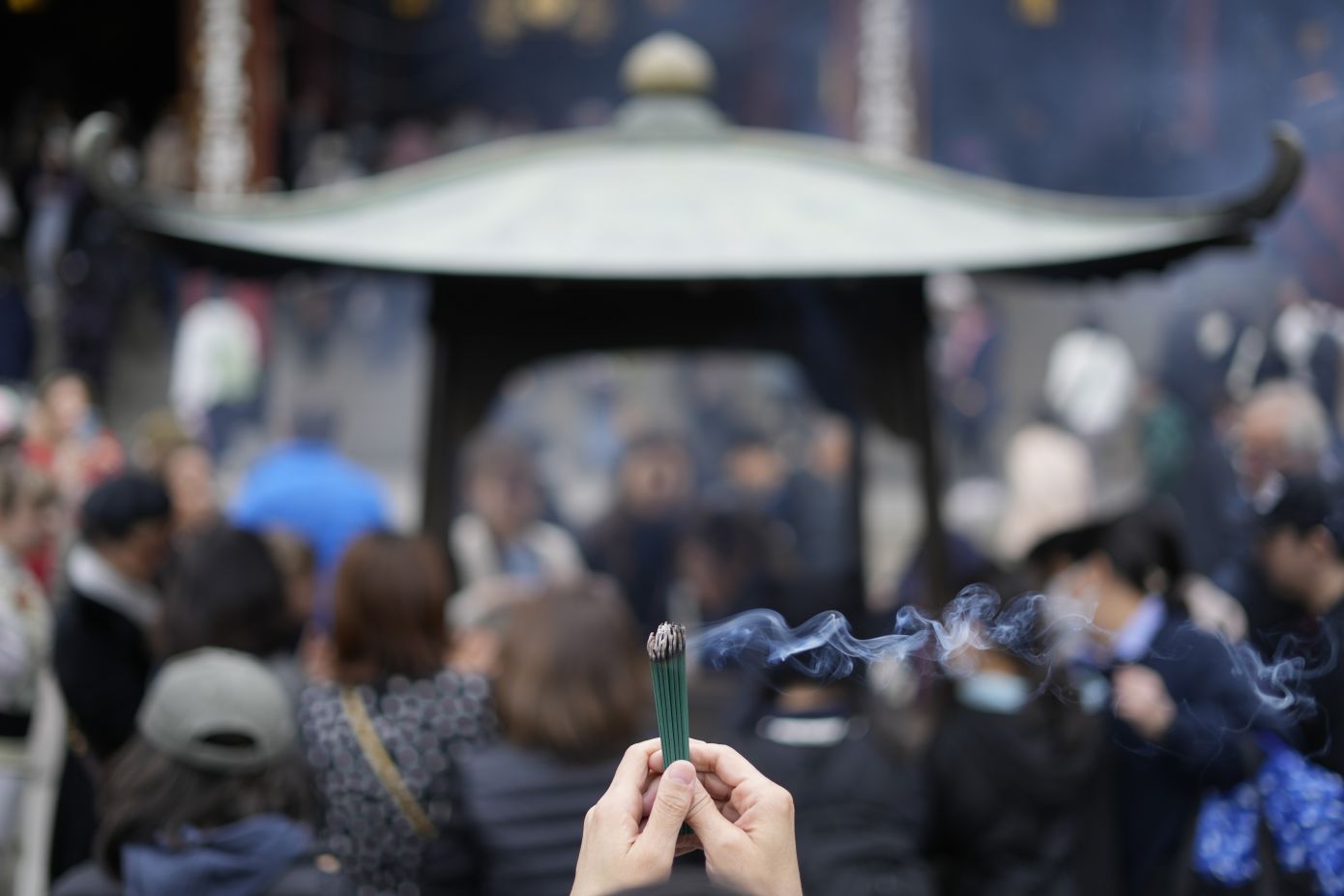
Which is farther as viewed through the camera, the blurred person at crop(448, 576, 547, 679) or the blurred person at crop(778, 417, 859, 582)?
the blurred person at crop(778, 417, 859, 582)

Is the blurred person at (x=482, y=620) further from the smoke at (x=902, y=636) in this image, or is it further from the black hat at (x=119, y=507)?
the black hat at (x=119, y=507)

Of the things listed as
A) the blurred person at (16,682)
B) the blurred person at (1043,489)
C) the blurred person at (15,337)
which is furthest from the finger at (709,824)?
the blurred person at (15,337)

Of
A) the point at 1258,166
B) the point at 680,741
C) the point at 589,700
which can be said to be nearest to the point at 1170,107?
the point at 1258,166

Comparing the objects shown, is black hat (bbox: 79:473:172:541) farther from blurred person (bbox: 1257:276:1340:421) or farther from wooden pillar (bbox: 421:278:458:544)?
blurred person (bbox: 1257:276:1340:421)

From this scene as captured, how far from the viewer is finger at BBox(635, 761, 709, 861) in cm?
112

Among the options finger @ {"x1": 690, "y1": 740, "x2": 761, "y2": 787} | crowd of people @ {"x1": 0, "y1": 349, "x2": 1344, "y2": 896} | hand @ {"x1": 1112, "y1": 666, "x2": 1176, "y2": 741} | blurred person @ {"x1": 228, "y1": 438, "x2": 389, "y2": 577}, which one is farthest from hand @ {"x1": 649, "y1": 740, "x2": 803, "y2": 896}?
blurred person @ {"x1": 228, "y1": 438, "x2": 389, "y2": 577}

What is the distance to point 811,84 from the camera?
508 inches

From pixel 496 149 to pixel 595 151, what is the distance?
0.29 m

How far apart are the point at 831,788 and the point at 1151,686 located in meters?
0.62

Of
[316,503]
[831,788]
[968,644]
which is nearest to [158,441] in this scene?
[316,503]

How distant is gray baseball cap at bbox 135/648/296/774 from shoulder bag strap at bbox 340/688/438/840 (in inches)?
11.4

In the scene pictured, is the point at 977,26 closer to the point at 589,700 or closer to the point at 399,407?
the point at 399,407

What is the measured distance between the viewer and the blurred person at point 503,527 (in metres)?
4.39

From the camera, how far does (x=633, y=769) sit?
47.0 inches
